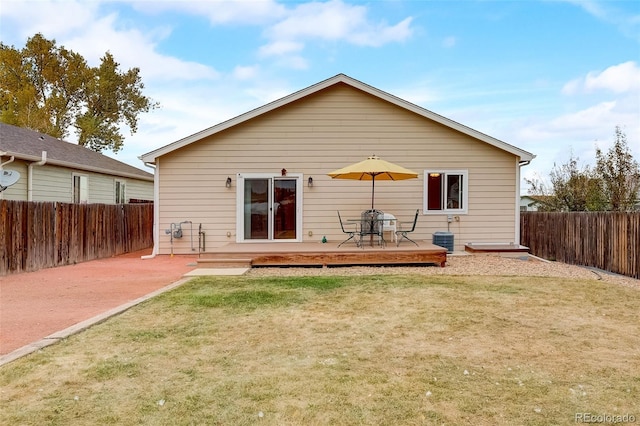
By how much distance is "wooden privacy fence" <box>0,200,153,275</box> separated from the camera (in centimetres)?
820

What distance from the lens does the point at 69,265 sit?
978cm

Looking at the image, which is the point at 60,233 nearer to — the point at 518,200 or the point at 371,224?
the point at 371,224

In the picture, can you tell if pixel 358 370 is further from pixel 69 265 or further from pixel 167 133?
pixel 167 133

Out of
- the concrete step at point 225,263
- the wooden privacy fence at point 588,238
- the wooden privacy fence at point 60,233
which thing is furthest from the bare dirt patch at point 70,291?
the wooden privacy fence at point 588,238

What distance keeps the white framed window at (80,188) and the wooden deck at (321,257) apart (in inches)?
360

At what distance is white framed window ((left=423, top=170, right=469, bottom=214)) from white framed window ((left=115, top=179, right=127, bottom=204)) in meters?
13.7

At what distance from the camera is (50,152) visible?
14.3 m

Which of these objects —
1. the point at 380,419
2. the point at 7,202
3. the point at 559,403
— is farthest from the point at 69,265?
the point at 559,403

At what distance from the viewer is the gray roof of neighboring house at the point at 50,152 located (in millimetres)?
12434

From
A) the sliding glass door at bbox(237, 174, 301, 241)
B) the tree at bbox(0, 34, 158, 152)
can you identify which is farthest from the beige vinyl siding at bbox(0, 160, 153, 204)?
the tree at bbox(0, 34, 158, 152)

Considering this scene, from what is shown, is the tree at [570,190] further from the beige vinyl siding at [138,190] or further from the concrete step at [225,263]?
the beige vinyl siding at [138,190]

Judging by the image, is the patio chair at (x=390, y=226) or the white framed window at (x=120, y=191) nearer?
the patio chair at (x=390, y=226)

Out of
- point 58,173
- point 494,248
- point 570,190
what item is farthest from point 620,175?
point 58,173

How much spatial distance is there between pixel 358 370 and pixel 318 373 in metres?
0.33
